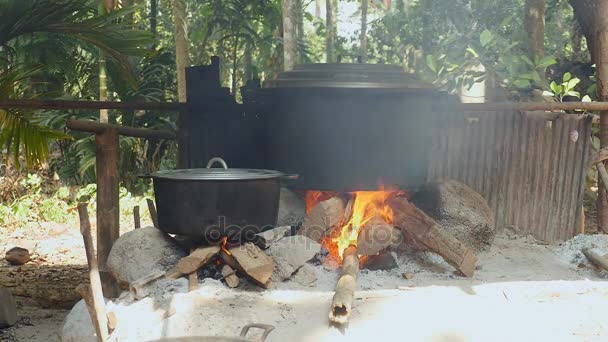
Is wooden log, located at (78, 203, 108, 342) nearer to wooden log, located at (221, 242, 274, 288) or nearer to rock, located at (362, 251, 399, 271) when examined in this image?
wooden log, located at (221, 242, 274, 288)

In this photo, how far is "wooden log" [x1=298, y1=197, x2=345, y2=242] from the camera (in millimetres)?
4301

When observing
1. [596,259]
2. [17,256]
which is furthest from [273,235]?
[17,256]

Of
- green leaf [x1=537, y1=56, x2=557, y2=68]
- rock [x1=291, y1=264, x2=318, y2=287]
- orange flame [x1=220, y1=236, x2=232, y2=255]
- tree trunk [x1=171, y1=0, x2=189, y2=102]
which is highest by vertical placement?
tree trunk [x1=171, y1=0, x2=189, y2=102]

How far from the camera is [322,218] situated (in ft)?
14.1

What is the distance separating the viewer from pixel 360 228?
4320mm

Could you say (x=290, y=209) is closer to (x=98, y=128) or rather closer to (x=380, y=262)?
(x=380, y=262)

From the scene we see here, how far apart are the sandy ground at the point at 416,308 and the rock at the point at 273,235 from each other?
329mm

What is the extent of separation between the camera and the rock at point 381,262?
4309 millimetres

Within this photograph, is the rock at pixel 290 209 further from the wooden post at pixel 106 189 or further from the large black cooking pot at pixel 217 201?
the wooden post at pixel 106 189

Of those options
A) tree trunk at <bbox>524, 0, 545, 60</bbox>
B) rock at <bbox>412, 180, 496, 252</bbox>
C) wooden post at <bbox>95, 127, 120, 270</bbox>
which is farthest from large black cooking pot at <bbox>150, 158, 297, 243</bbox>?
Answer: tree trunk at <bbox>524, 0, 545, 60</bbox>

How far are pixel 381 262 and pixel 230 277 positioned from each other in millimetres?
1184

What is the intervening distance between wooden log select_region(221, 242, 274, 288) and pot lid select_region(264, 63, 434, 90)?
1215 mm

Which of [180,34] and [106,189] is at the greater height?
[180,34]

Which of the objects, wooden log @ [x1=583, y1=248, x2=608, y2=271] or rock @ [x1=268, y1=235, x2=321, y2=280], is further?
wooden log @ [x1=583, y1=248, x2=608, y2=271]
